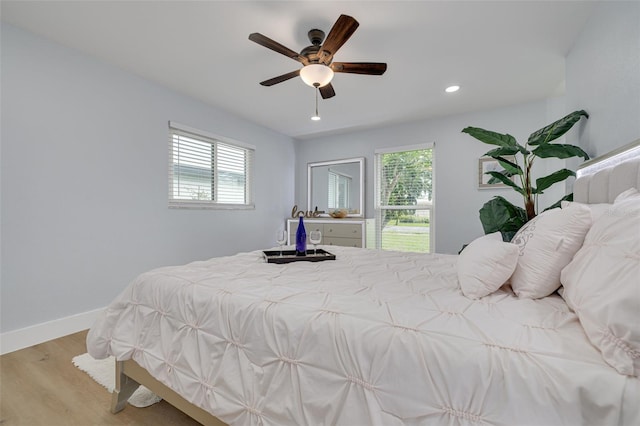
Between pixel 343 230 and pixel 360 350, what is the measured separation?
11.9 feet

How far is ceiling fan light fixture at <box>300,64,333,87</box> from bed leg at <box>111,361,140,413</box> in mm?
2223

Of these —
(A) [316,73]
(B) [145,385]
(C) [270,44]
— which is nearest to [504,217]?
(A) [316,73]

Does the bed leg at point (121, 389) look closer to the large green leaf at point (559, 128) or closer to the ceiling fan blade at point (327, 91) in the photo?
the ceiling fan blade at point (327, 91)

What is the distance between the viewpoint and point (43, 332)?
7.52 feet

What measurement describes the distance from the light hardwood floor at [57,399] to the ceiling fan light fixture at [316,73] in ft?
7.76

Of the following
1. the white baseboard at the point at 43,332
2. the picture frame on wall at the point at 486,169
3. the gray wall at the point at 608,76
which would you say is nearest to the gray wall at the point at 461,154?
the picture frame on wall at the point at 486,169

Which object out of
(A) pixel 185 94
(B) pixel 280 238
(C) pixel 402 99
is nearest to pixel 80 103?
(A) pixel 185 94

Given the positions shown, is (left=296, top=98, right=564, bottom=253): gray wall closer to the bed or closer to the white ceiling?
the white ceiling

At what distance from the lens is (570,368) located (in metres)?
0.64

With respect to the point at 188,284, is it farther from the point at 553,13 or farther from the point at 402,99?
the point at 402,99

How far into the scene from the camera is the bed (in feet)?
2.10

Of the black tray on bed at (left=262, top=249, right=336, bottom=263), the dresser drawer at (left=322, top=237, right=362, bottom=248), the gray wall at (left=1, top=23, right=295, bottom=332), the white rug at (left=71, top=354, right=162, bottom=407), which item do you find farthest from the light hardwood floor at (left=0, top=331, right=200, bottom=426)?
the dresser drawer at (left=322, top=237, right=362, bottom=248)

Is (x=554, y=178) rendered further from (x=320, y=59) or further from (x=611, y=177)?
(x=320, y=59)

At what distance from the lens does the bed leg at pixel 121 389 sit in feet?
4.90
